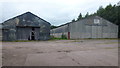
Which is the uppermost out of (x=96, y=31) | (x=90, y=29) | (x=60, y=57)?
(x=90, y=29)

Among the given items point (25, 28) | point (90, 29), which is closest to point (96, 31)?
point (90, 29)

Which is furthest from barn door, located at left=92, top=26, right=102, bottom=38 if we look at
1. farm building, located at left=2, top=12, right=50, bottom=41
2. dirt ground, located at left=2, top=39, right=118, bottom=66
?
dirt ground, located at left=2, top=39, right=118, bottom=66

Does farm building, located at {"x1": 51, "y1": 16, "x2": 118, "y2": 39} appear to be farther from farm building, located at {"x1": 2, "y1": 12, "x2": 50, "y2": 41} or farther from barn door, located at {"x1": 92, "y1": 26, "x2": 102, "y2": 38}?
farm building, located at {"x1": 2, "y1": 12, "x2": 50, "y2": 41}

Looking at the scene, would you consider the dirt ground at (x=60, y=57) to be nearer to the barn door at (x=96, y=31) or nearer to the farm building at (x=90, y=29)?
the farm building at (x=90, y=29)

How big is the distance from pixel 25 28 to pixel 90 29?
60.8ft

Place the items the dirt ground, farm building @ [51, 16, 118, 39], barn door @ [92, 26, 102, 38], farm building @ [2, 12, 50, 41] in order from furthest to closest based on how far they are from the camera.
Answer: barn door @ [92, 26, 102, 38]
farm building @ [51, 16, 118, 39]
farm building @ [2, 12, 50, 41]
the dirt ground

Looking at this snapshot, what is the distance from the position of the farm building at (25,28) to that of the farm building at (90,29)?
306 inches

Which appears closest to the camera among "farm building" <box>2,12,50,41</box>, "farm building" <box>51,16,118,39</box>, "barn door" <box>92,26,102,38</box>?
"farm building" <box>2,12,50,41</box>

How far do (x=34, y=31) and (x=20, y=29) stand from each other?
3081 mm

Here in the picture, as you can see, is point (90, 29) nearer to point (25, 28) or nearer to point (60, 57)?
point (25, 28)

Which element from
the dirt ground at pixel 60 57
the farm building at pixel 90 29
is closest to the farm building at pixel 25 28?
the farm building at pixel 90 29

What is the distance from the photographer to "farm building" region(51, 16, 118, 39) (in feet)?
97.3

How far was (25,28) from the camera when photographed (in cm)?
2388

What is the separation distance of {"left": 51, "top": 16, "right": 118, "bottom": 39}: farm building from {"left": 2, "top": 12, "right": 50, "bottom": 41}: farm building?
7.77 metres
